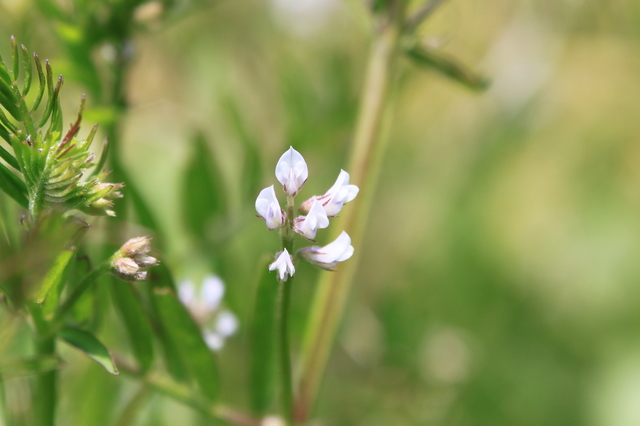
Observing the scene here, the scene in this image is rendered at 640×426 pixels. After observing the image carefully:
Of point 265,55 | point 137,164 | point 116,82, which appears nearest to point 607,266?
point 265,55

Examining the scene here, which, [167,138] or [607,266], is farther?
[607,266]

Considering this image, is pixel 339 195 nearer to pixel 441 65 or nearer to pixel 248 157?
pixel 441 65

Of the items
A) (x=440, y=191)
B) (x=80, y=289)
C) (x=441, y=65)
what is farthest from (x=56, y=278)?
(x=440, y=191)

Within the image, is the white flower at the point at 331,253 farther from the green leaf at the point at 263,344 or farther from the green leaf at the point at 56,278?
the green leaf at the point at 56,278

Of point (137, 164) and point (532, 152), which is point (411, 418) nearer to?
point (137, 164)

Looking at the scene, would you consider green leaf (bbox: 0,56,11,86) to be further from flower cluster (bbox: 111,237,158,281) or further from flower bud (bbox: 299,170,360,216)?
flower bud (bbox: 299,170,360,216)

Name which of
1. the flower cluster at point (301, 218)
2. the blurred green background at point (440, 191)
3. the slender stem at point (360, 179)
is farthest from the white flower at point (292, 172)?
the blurred green background at point (440, 191)
